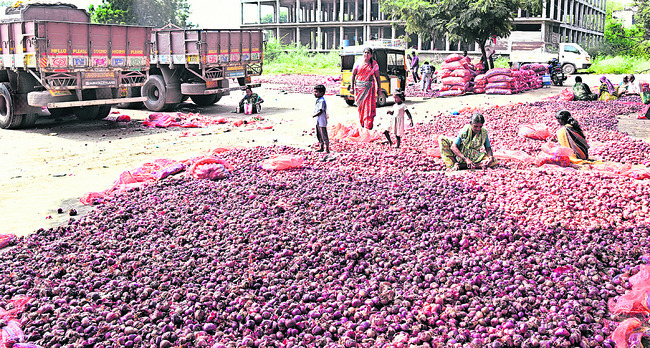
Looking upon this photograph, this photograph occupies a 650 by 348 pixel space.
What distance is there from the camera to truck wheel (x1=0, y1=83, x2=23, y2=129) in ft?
38.2

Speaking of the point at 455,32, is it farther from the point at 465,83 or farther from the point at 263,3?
the point at 263,3

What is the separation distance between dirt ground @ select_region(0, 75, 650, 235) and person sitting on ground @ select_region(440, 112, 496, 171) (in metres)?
3.57

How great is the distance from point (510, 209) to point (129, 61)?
387 inches

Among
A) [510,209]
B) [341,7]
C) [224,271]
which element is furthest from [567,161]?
[341,7]

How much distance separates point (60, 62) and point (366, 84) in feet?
20.5

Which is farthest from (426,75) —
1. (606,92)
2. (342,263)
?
(342,263)

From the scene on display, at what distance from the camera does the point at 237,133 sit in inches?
457

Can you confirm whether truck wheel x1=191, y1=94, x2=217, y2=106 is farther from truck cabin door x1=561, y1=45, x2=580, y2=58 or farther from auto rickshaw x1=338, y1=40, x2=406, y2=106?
truck cabin door x1=561, y1=45, x2=580, y2=58

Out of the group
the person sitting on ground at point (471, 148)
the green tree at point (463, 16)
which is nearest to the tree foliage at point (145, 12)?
the green tree at point (463, 16)

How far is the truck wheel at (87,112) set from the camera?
13319 mm

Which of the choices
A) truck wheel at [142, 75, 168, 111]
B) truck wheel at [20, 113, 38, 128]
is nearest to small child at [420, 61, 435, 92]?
truck wheel at [142, 75, 168, 111]

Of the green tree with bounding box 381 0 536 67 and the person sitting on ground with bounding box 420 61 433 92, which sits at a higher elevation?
the green tree with bounding box 381 0 536 67

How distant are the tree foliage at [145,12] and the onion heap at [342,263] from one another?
36759 mm

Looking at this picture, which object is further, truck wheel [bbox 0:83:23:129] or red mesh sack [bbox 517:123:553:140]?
truck wheel [bbox 0:83:23:129]
